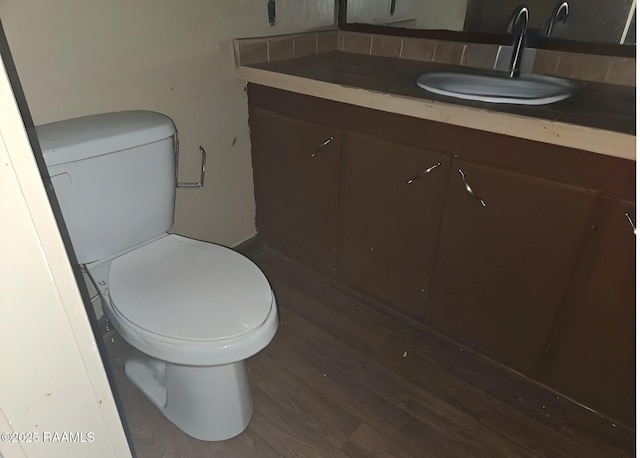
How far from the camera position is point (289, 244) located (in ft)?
6.08

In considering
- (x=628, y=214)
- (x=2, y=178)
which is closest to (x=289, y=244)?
(x=628, y=214)

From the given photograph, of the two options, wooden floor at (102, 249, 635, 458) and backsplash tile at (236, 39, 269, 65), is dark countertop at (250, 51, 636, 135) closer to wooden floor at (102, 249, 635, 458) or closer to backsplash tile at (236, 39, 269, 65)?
backsplash tile at (236, 39, 269, 65)

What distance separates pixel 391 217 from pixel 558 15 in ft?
2.63

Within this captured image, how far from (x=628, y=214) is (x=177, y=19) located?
134 cm

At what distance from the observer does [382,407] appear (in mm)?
1334

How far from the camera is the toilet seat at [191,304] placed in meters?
1.00

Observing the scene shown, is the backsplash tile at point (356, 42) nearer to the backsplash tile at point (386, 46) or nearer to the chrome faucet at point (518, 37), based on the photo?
the backsplash tile at point (386, 46)

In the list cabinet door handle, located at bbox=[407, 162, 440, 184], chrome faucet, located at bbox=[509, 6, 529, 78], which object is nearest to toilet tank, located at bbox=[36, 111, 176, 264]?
cabinet door handle, located at bbox=[407, 162, 440, 184]

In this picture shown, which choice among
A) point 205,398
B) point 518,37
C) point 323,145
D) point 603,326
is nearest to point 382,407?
point 205,398

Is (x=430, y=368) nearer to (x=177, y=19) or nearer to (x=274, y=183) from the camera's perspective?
(x=274, y=183)

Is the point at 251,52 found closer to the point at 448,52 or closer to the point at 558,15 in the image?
the point at 448,52

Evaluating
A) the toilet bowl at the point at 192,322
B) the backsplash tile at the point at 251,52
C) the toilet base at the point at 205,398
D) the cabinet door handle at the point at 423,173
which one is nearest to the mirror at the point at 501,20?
the backsplash tile at the point at 251,52

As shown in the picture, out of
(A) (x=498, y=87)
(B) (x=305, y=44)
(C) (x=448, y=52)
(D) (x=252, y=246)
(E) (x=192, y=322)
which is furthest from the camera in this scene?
(D) (x=252, y=246)

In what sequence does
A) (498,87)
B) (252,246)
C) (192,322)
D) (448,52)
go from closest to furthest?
(192,322)
(498,87)
(448,52)
(252,246)
